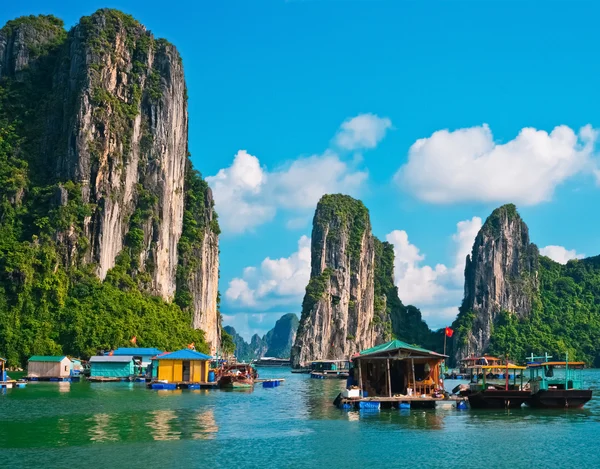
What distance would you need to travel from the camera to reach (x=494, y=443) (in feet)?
110

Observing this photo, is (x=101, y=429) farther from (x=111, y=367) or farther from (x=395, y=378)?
(x=111, y=367)

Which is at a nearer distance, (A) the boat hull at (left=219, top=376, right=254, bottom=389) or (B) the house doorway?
(A) the boat hull at (left=219, top=376, right=254, bottom=389)

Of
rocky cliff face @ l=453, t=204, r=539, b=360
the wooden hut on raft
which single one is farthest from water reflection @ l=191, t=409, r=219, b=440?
rocky cliff face @ l=453, t=204, r=539, b=360

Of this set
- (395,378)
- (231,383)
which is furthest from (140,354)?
(395,378)

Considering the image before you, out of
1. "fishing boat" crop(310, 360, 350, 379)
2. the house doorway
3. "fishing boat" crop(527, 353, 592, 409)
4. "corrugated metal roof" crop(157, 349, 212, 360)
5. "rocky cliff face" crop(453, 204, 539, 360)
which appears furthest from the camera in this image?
"rocky cliff face" crop(453, 204, 539, 360)

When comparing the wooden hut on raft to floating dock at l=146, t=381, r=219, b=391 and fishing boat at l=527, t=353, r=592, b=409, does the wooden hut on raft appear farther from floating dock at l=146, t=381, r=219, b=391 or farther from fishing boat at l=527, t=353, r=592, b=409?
floating dock at l=146, t=381, r=219, b=391

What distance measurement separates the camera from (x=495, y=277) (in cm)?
19262

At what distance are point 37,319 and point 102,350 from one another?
9203mm

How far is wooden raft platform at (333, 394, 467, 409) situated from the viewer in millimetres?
45562

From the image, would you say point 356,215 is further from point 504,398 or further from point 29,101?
point 504,398

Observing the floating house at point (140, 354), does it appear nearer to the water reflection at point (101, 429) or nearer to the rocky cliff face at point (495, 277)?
the water reflection at point (101, 429)

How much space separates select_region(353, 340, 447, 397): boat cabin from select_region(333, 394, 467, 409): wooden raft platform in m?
0.79

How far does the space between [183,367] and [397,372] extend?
26922 millimetres

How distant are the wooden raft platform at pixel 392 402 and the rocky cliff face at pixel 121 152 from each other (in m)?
63.5
